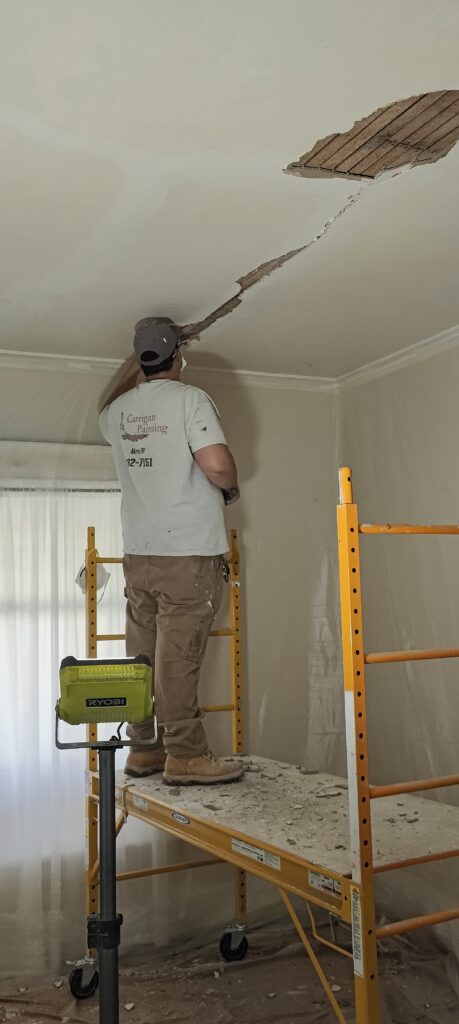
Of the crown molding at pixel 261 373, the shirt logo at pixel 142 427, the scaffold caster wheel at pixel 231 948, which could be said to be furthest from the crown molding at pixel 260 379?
the scaffold caster wheel at pixel 231 948

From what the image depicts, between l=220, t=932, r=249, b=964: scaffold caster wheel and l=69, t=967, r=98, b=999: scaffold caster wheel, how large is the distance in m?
0.52

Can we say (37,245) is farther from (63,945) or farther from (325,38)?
(63,945)

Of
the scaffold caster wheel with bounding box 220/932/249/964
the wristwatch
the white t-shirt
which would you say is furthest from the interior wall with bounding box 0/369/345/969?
the wristwatch

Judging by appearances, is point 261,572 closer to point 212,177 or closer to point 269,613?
point 269,613

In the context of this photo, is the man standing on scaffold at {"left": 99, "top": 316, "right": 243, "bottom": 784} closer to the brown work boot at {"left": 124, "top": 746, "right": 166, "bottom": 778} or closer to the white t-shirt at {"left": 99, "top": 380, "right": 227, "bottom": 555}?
the white t-shirt at {"left": 99, "top": 380, "right": 227, "bottom": 555}

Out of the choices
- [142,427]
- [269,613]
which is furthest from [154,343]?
[269,613]

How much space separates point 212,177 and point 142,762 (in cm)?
189

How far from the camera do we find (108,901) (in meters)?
1.53

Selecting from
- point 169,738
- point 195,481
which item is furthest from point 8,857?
point 195,481

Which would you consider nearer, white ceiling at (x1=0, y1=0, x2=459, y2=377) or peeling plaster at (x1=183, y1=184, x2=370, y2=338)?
white ceiling at (x1=0, y1=0, x2=459, y2=377)

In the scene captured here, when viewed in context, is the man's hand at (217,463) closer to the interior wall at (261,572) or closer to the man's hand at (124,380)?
the man's hand at (124,380)

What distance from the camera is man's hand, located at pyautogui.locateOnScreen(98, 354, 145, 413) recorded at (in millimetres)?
3037

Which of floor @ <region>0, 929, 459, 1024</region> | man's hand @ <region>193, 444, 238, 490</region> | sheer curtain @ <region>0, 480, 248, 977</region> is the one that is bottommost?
floor @ <region>0, 929, 459, 1024</region>

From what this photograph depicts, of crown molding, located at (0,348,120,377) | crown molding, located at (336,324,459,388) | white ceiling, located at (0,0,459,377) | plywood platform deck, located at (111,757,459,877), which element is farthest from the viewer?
crown molding, located at (0,348,120,377)
